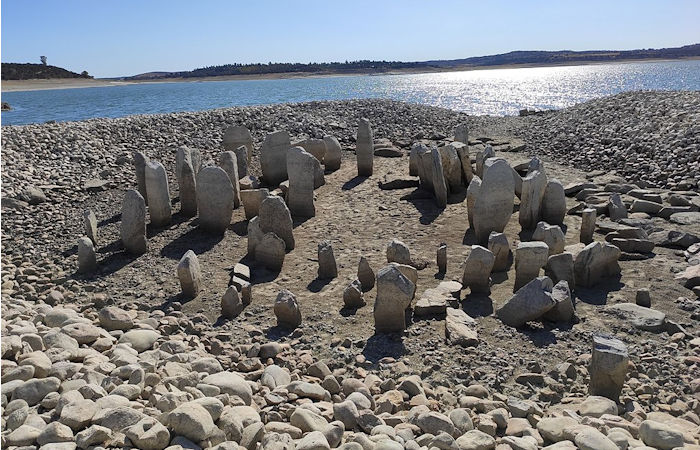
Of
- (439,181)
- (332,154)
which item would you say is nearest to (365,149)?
(332,154)

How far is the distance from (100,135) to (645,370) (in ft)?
49.5

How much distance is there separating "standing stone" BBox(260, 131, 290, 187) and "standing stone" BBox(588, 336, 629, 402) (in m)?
8.36

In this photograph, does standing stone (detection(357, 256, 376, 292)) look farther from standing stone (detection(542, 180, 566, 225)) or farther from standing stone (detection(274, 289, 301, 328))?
standing stone (detection(542, 180, 566, 225))

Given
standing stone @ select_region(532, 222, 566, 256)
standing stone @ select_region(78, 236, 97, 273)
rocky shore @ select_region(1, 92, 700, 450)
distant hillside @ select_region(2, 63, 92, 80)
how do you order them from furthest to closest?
distant hillside @ select_region(2, 63, 92, 80), standing stone @ select_region(78, 236, 97, 273), standing stone @ select_region(532, 222, 566, 256), rocky shore @ select_region(1, 92, 700, 450)

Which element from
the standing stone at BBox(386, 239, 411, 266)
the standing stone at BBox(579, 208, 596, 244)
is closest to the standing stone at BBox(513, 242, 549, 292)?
the standing stone at BBox(386, 239, 411, 266)

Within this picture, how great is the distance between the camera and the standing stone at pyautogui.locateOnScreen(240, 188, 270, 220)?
9586mm

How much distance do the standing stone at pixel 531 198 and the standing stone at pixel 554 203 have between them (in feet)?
0.55

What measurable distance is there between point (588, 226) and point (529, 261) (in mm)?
2096

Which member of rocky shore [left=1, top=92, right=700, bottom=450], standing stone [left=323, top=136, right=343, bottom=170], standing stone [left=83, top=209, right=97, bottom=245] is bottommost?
rocky shore [left=1, top=92, right=700, bottom=450]

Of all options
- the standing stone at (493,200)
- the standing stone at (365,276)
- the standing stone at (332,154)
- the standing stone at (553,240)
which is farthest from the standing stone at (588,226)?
the standing stone at (332,154)

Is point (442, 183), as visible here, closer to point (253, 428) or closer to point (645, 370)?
point (645, 370)

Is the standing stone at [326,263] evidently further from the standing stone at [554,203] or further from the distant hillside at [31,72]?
the distant hillside at [31,72]

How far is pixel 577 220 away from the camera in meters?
9.43

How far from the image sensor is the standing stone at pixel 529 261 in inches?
261
